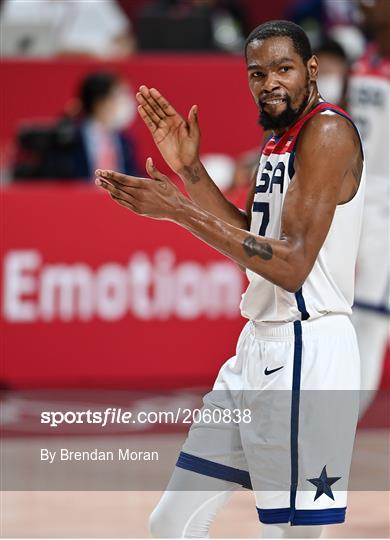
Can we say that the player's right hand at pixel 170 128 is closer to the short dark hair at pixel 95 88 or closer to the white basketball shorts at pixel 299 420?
the white basketball shorts at pixel 299 420

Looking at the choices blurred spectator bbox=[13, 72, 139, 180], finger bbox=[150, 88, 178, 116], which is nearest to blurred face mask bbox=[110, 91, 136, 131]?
blurred spectator bbox=[13, 72, 139, 180]

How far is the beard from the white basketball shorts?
55 cm

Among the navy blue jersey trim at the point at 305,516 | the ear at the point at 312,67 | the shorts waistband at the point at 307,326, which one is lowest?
the navy blue jersey trim at the point at 305,516

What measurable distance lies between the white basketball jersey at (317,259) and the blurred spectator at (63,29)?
6818 mm

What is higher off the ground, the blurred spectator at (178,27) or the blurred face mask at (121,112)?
the blurred spectator at (178,27)

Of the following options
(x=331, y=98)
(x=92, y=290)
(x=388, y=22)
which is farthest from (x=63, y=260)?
(x=388, y=22)

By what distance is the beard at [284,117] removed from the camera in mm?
3455

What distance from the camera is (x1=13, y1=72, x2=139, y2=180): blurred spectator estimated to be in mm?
8406

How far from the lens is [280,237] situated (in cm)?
338

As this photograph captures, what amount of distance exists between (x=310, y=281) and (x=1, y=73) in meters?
6.65

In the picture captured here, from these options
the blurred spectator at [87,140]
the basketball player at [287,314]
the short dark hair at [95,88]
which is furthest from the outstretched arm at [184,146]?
the short dark hair at [95,88]

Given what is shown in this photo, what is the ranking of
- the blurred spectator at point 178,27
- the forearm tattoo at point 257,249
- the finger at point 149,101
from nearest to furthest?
the forearm tattoo at point 257,249
the finger at point 149,101
the blurred spectator at point 178,27

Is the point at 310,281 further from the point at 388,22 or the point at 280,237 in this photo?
the point at 388,22

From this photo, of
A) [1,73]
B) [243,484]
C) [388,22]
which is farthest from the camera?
[1,73]
